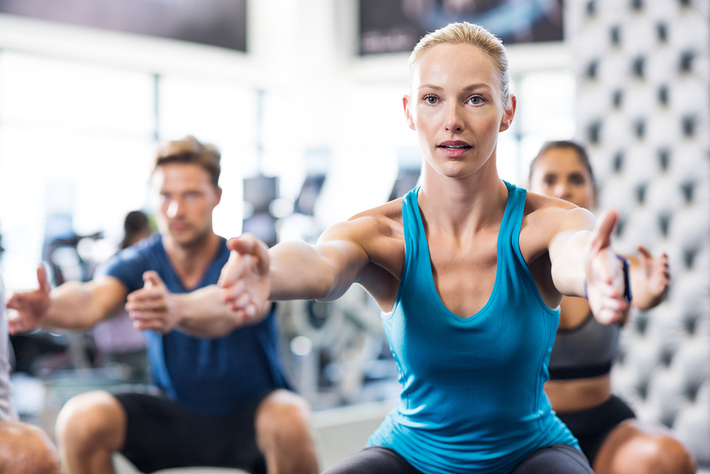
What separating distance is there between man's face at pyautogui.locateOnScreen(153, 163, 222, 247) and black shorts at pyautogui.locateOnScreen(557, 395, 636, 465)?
4.33 feet

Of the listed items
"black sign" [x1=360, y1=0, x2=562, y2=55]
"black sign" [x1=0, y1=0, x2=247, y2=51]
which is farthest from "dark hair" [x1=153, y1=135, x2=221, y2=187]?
"black sign" [x1=360, y1=0, x2=562, y2=55]

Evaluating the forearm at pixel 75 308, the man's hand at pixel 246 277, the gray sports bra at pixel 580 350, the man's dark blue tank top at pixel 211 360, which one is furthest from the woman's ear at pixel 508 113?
the forearm at pixel 75 308

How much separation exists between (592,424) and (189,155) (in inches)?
62.2

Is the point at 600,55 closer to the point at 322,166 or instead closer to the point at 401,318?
the point at 401,318

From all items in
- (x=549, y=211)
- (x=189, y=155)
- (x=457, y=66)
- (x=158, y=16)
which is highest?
(x=158, y=16)

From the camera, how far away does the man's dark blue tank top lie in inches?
86.7

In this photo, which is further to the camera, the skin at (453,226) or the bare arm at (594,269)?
the skin at (453,226)

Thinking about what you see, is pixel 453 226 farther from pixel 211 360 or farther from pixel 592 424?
pixel 211 360

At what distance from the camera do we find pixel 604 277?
985 mm

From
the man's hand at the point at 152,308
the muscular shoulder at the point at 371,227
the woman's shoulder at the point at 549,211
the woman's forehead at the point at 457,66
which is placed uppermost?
the woman's forehead at the point at 457,66

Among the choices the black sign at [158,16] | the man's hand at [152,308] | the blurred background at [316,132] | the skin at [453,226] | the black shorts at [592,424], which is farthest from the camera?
the black sign at [158,16]

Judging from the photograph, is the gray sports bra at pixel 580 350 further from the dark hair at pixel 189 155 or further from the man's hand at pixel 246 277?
the dark hair at pixel 189 155

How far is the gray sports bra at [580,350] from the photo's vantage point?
194 centimetres

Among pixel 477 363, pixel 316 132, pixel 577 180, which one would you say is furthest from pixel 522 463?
pixel 316 132
